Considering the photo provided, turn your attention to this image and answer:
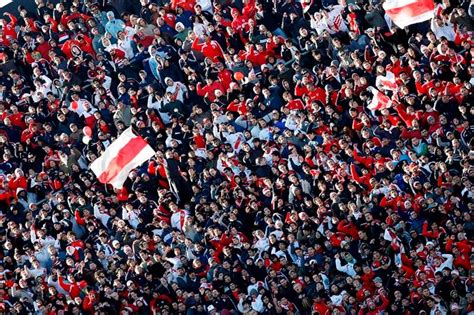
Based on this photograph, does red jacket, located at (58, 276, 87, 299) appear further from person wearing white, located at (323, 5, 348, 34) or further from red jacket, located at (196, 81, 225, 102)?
person wearing white, located at (323, 5, 348, 34)

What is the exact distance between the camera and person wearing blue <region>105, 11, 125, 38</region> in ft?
94.6

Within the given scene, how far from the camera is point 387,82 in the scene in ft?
88.7

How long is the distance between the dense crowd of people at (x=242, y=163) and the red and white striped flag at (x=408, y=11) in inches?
20.9

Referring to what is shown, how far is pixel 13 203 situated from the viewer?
92.4 feet

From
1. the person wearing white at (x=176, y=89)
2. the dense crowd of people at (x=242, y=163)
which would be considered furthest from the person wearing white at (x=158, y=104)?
the person wearing white at (x=176, y=89)

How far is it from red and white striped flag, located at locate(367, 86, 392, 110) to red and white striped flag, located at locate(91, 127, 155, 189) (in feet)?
12.0

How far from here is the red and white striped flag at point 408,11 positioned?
87.4 ft

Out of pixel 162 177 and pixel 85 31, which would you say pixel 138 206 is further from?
pixel 85 31

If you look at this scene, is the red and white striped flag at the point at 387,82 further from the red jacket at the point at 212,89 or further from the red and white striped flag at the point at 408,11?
the red jacket at the point at 212,89

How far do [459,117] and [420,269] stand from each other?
99.7 inches

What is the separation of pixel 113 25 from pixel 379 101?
4.98 meters

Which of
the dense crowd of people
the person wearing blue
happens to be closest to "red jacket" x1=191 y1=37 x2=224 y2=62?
the dense crowd of people

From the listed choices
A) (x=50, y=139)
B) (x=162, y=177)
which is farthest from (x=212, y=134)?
(x=50, y=139)

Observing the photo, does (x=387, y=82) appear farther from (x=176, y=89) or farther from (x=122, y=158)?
(x=122, y=158)
